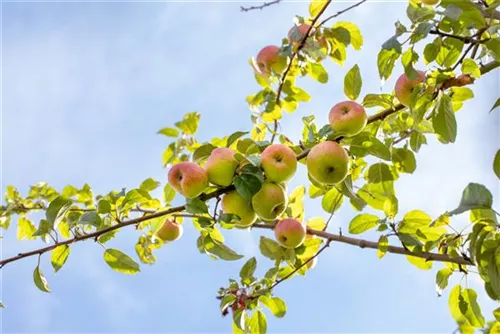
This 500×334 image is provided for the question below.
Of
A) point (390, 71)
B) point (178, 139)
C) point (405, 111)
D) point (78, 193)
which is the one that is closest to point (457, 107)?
point (405, 111)

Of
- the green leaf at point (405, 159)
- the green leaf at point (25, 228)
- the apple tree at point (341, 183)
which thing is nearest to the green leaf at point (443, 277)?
the apple tree at point (341, 183)

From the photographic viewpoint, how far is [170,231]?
106 inches

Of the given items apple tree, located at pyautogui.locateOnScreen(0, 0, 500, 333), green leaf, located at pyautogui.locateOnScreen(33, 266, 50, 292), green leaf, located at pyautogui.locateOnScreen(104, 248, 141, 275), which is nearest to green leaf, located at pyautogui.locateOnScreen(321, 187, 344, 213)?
apple tree, located at pyautogui.locateOnScreen(0, 0, 500, 333)

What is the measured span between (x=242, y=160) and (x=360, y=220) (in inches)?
24.0

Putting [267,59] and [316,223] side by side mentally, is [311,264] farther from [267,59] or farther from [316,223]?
[267,59]

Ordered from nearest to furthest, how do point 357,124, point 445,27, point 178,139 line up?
point 445,27 → point 357,124 → point 178,139

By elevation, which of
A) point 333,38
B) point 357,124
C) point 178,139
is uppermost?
point 333,38

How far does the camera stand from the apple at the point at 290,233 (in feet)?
7.01

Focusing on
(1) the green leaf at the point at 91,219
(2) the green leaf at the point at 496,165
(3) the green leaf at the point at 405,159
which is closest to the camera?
(2) the green leaf at the point at 496,165

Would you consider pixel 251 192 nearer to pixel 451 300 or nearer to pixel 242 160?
pixel 242 160

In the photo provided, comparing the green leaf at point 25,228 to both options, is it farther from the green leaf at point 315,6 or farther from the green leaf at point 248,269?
the green leaf at point 315,6

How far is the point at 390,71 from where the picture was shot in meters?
1.66

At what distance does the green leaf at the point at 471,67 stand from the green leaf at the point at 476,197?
1.58ft

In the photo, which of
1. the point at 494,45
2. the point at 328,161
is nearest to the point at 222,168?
the point at 328,161
